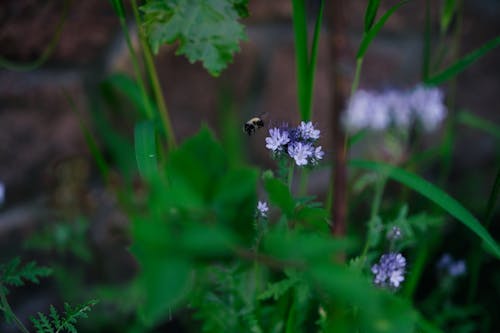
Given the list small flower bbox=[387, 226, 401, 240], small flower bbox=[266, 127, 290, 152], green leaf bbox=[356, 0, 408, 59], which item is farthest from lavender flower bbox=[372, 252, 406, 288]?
green leaf bbox=[356, 0, 408, 59]

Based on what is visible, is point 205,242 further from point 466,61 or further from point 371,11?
point 466,61

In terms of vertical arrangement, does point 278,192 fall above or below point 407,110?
below

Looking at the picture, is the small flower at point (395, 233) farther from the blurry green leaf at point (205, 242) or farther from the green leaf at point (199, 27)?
the blurry green leaf at point (205, 242)

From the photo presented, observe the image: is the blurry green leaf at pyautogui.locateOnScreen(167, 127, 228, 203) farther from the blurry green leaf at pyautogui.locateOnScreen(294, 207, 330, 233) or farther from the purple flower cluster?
the purple flower cluster

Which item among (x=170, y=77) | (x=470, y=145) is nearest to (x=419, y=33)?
(x=470, y=145)

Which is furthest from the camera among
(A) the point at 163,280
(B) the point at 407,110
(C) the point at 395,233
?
(B) the point at 407,110

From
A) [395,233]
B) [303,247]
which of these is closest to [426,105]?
[395,233]
